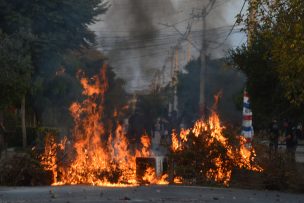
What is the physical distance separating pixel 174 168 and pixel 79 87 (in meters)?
13.8

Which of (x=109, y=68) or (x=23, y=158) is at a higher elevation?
(x=109, y=68)

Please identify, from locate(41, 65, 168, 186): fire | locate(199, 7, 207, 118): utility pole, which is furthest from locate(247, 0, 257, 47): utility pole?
locate(199, 7, 207, 118): utility pole

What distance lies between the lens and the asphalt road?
45.0 feet

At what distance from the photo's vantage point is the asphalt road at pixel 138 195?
45.0ft

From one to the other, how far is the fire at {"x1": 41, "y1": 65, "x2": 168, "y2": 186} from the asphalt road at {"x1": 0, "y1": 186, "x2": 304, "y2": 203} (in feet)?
2.97

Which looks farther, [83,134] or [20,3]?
[20,3]

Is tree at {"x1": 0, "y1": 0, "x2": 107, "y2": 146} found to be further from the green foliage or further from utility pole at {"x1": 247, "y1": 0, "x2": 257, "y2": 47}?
utility pole at {"x1": 247, "y1": 0, "x2": 257, "y2": 47}

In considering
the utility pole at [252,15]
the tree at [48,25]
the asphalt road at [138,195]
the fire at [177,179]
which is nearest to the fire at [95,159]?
the fire at [177,179]

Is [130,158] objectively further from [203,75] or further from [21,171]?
[203,75]

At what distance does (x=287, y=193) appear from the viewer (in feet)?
53.6

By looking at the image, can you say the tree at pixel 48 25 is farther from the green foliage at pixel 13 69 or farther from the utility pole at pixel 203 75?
the utility pole at pixel 203 75

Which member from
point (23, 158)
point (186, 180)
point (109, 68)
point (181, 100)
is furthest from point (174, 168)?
point (181, 100)

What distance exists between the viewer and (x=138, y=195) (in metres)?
14.4

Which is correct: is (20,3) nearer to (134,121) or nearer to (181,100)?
(134,121)
